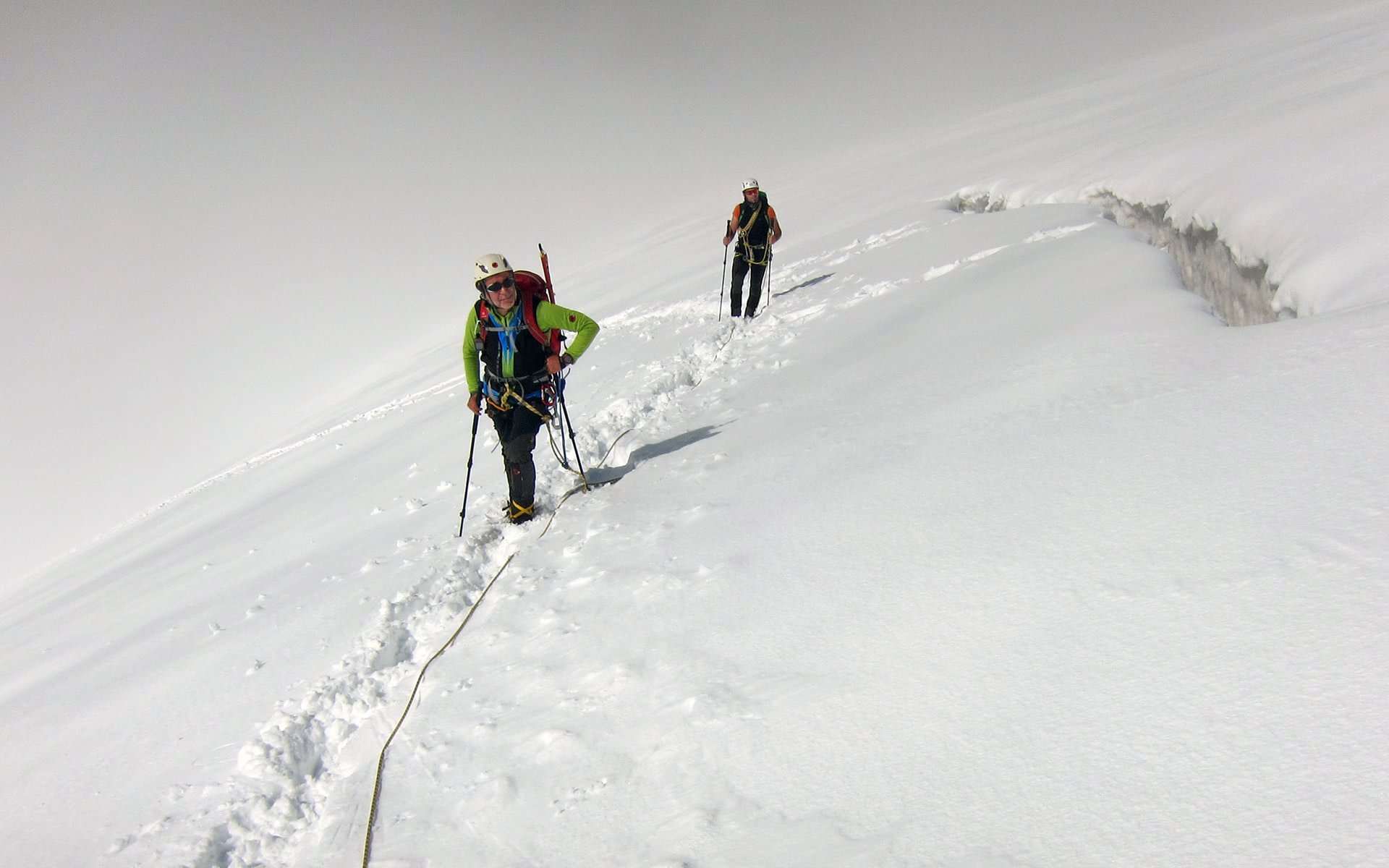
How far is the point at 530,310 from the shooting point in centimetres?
539

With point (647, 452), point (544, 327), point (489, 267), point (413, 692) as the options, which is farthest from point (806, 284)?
point (413, 692)

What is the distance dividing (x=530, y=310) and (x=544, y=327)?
0.49ft

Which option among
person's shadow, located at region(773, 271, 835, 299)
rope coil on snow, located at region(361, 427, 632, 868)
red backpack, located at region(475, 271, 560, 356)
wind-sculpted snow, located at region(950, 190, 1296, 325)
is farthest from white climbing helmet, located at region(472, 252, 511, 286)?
person's shadow, located at region(773, 271, 835, 299)

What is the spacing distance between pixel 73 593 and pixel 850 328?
28.2 feet

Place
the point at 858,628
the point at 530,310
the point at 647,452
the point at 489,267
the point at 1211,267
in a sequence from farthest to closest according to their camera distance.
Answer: the point at 1211,267
the point at 647,452
the point at 530,310
the point at 489,267
the point at 858,628

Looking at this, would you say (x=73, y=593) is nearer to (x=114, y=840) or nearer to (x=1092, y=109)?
(x=114, y=840)

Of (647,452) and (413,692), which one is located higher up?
(647,452)

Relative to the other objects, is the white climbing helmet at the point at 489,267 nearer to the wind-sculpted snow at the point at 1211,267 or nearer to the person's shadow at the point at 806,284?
the wind-sculpted snow at the point at 1211,267

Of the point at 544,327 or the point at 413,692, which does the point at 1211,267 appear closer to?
the point at 544,327

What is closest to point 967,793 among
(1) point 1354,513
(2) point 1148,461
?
(1) point 1354,513

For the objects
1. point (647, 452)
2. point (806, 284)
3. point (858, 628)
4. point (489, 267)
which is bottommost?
point (858, 628)

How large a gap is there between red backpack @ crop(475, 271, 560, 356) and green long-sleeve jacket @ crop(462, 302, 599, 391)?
3cm

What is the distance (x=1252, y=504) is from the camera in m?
2.88

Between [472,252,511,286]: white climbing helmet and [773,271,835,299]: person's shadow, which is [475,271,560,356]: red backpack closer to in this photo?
[472,252,511,286]: white climbing helmet
